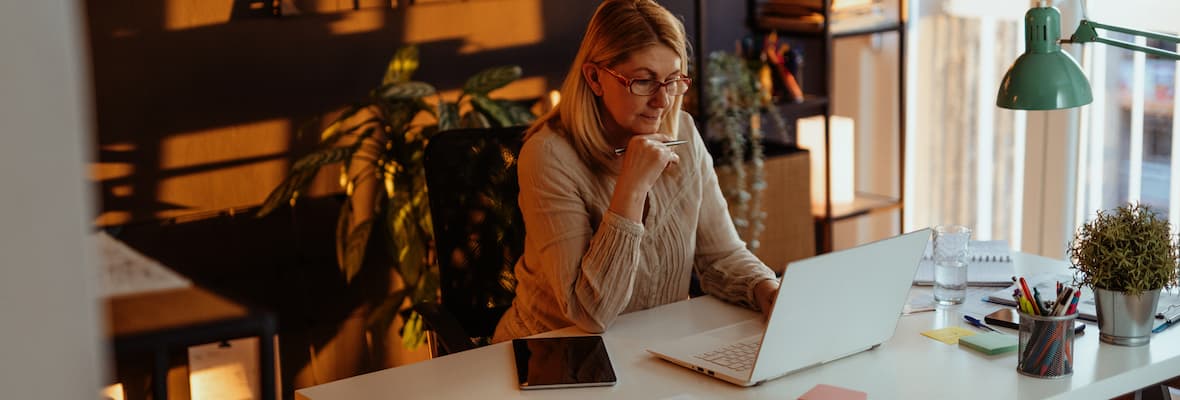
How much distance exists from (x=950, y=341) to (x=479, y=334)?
0.98 m

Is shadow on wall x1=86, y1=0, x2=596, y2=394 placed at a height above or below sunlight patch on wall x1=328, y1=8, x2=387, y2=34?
below

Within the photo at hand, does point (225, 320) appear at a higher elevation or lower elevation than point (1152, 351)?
higher

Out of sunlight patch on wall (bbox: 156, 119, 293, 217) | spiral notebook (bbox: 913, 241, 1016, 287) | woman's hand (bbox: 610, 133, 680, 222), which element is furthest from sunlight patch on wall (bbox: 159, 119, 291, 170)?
spiral notebook (bbox: 913, 241, 1016, 287)

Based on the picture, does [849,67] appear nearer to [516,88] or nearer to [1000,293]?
[516,88]

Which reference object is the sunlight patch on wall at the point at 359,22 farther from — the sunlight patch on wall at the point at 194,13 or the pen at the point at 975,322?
the pen at the point at 975,322

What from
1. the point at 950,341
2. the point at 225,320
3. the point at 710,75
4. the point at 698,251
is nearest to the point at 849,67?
the point at 710,75

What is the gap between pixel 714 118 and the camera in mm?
3596

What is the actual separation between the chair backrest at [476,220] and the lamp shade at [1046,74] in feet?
3.26

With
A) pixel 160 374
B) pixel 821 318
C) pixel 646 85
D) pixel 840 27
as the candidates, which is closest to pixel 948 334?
pixel 821 318

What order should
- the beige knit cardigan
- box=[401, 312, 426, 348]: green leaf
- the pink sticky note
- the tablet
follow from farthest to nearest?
box=[401, 312, 426, 348]: green leaf
the beige knit cardigan
the tablet
the pink sticky note

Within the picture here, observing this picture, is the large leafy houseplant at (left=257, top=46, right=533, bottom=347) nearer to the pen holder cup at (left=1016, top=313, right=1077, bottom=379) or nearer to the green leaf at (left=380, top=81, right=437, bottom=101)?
the green leaf at (left=380, top=81, right=437, bottom=101)

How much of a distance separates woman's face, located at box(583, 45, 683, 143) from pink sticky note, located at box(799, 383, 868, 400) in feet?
2.39

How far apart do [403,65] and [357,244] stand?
0.52m

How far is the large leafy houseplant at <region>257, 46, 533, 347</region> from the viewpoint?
301 centimetres
